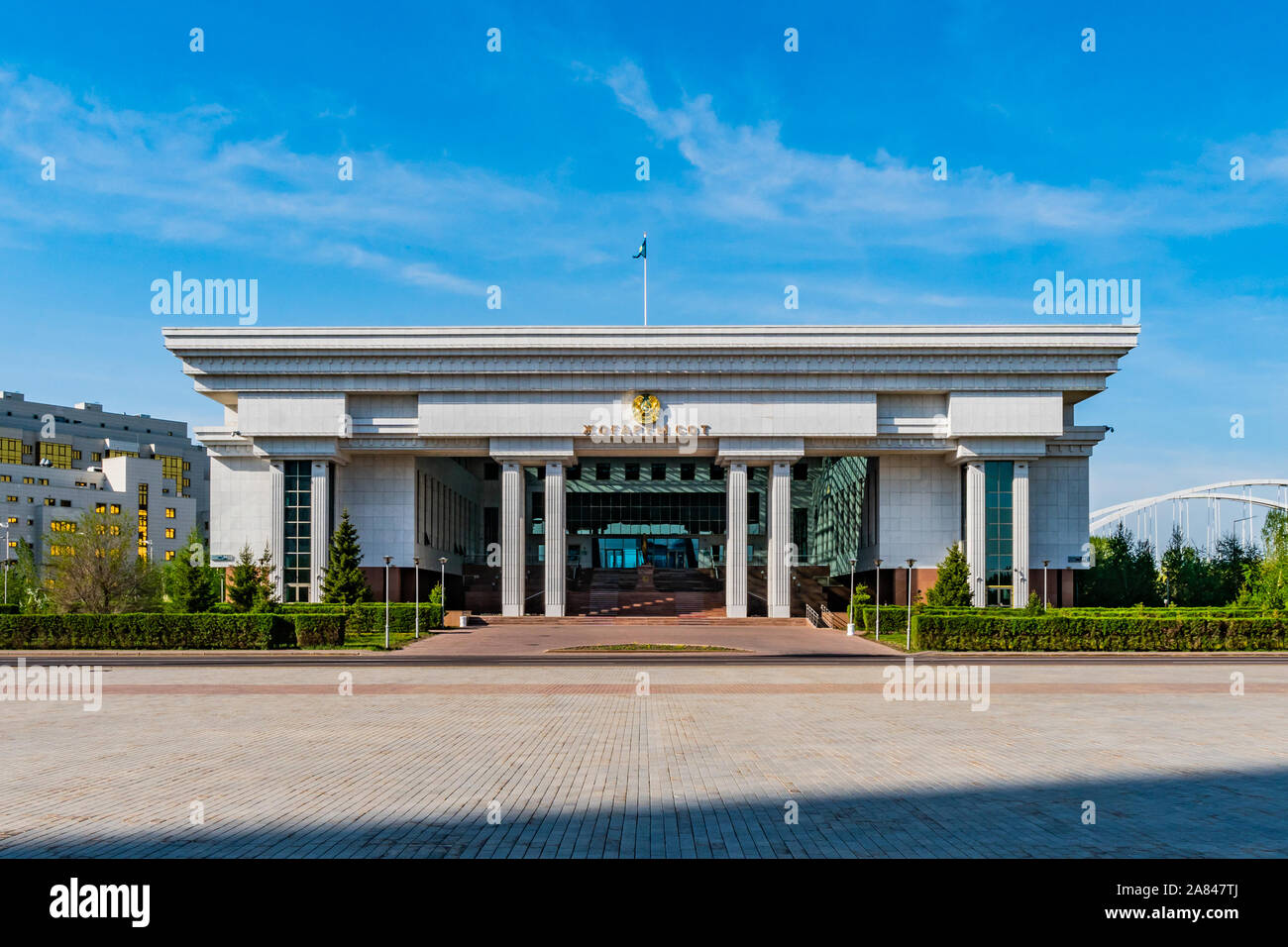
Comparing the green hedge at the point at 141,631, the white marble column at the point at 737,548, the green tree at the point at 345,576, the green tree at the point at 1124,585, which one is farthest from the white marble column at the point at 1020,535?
the green hedge at the point at 141,631

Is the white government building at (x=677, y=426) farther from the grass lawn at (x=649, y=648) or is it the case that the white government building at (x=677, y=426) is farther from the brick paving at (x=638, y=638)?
the grass lawn at (x=649, y=648)

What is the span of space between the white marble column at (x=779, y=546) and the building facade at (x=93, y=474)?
303ft

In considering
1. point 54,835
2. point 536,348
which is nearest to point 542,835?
point 54,835

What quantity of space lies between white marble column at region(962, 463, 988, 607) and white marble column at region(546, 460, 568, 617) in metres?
27.6

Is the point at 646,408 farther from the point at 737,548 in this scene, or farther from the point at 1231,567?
the point at 1231,567

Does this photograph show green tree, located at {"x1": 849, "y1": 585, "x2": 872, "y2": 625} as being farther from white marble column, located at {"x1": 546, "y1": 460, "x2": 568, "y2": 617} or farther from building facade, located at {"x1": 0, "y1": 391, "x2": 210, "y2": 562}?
building facade, located at {"x1": 0, "y1": 391, "x2": 210, "y2": 562}

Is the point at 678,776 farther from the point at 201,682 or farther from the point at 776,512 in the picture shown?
the point at 776,512

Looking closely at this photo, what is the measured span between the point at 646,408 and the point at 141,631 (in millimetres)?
34669

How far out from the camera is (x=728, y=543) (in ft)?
219

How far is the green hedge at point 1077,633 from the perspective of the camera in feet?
139

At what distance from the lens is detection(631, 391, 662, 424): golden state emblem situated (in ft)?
219

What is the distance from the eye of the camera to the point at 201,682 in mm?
28547

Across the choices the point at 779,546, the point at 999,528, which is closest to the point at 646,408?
the point at 779,546
